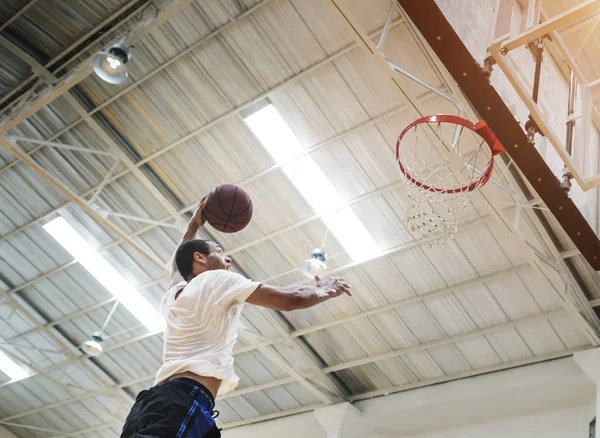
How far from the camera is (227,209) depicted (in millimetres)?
5359

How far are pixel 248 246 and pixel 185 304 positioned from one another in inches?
386

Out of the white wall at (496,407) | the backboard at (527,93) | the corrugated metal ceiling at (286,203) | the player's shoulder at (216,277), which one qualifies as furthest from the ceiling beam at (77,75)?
the white wall at (496,407)

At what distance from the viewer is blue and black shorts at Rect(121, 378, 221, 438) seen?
110 inches

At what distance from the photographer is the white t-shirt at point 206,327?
310cm

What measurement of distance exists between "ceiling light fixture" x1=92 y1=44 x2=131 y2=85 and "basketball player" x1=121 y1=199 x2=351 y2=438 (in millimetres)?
7121

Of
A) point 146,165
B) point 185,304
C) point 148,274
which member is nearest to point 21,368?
point 148,274

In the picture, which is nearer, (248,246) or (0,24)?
(0,24)

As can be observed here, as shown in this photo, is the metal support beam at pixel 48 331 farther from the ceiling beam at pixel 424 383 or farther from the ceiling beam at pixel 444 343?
the ceiling beam at pixel 424 383

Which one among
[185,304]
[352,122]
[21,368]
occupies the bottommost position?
[185,304]

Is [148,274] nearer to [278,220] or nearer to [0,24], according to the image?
[278,220]

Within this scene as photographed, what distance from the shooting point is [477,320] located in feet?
41.4

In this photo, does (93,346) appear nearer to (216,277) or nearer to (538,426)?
(538,426)

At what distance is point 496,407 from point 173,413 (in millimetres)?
11608

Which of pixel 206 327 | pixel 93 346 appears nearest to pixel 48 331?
pixel 93 346
